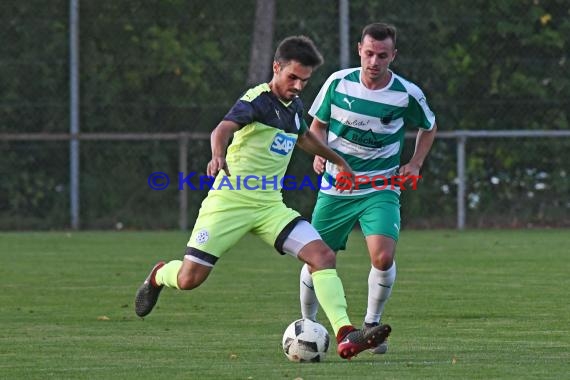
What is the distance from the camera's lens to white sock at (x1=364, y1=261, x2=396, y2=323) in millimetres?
8648

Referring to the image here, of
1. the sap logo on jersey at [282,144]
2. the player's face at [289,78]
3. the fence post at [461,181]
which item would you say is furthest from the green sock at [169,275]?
the fence post at [461,181]

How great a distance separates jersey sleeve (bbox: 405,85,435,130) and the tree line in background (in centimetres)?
1053

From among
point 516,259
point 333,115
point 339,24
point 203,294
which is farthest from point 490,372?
point 339,24

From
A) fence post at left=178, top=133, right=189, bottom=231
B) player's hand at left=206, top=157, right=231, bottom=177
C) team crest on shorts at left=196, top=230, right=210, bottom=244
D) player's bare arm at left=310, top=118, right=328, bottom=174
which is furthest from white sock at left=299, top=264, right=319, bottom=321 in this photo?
fence post at left=178, top=133, right=189, bottom=231

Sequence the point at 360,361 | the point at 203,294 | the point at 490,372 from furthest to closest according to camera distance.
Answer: the point at 203,294, the point at 360,361, the point at 490,372

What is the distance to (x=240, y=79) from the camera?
792 inches

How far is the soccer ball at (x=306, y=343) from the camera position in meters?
7.79

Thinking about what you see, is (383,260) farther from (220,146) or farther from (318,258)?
(220,146)

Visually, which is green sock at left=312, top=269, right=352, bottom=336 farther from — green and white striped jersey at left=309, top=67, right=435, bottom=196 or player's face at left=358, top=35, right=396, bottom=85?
player's face at left=358, top=35, right=396, bottom=85

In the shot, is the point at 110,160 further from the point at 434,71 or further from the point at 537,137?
the point at 537,137

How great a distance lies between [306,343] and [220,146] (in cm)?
111

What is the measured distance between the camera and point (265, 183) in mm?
8266

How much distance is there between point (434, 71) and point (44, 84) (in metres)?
5.17

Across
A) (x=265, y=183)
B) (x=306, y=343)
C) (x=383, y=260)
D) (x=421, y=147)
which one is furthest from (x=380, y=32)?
(x=306, y=343)
